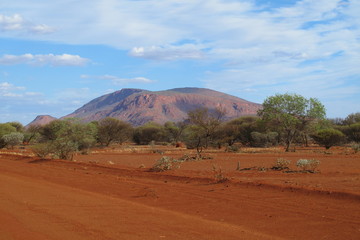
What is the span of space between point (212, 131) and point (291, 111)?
1487 cm

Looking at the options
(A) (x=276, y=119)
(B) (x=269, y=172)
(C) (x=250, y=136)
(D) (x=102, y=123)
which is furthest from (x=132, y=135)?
(B) (x=269, y=172)

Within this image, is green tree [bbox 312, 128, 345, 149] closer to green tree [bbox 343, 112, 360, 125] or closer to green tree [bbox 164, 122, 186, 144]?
green tree [bbox 343, 112, 360, 125]

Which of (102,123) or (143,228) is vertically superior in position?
(102,123)

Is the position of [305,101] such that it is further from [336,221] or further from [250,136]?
[336,221]

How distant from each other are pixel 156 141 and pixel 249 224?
241 ft

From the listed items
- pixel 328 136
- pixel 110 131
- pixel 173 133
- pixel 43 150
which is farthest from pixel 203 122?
pixel 173 133

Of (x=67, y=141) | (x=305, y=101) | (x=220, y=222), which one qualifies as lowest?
(x=220, y=222)

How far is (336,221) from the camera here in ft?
30.5

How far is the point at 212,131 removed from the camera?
125 ft

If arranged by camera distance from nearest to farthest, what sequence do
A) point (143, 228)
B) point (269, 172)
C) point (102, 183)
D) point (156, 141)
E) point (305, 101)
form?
point (143, 228) < point (102, 183) < point (269, 172) < point (305, 101) < point (156, 141)

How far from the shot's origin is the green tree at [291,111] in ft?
154

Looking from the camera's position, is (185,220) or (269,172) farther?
(269,172)

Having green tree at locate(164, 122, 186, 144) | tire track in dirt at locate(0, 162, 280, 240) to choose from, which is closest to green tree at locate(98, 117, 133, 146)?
green tree at locate(164, 122, 186, 144)

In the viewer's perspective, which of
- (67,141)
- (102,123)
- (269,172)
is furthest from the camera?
(102,123)
